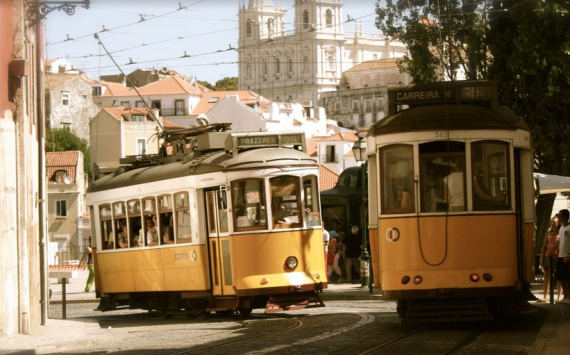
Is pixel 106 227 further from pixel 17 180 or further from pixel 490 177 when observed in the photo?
pixel 490 177

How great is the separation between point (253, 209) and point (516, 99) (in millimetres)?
18087

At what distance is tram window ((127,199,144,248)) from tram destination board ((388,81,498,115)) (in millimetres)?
7813

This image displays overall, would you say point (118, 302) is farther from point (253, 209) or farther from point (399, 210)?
point (399, 210)

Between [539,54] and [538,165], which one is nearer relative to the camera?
[539,54]

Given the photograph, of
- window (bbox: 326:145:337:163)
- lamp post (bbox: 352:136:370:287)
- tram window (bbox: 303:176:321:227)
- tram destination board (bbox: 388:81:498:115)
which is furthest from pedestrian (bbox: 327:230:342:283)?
window (bbox: 326:145:337:163)

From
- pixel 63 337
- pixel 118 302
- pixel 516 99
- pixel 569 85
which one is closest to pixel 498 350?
pixel 63 337

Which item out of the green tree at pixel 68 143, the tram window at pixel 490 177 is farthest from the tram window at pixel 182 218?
the green tree at pixel 68 143

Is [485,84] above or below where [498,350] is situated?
above

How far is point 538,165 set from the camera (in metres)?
38.4

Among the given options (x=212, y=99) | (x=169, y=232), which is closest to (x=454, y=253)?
(x=169, y=232)

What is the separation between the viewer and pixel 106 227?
25.6 m

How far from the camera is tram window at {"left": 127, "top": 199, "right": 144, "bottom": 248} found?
23.9 metres

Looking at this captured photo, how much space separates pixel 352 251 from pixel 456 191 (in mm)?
19531

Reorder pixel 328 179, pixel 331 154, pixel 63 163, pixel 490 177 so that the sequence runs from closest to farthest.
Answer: pixel 490 177
pixel 328 179
pixel 63 163
pixel 331 154
